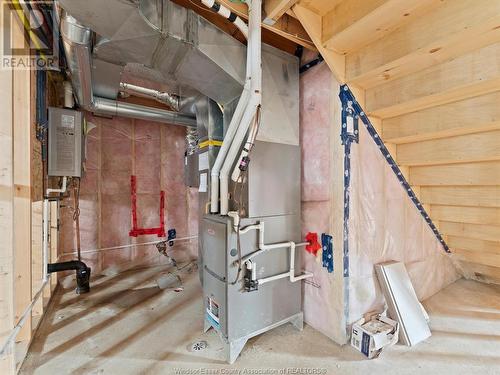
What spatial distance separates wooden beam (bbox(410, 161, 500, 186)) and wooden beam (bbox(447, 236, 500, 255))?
0.95 metres

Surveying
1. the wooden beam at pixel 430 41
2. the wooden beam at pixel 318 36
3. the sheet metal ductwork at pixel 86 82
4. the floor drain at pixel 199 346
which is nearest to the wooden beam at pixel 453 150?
the wooden beam at pixel 430 41

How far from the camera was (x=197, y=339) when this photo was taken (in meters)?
1.83

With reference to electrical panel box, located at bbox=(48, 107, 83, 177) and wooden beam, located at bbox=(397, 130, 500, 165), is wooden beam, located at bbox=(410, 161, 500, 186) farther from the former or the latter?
electrical panel box, located at bbox=(48, 107, 83, 177)

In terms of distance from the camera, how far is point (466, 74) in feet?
4.22

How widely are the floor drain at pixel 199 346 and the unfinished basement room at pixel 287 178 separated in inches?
0.5

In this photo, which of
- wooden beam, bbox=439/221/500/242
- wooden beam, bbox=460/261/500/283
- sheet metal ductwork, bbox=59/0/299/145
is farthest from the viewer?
wooden beam, bbox=460/261/500/283

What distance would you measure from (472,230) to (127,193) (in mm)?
4094

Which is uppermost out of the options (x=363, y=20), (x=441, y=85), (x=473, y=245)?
(x=363, y=20)

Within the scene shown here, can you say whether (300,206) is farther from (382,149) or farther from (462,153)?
(462,153)

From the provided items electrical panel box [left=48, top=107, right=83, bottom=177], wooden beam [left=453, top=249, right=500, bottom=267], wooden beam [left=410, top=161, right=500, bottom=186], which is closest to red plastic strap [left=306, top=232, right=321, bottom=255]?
wooden beam [left=410, top=161, right=500, bottom=186]

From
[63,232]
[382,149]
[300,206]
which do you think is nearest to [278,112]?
[300,206]

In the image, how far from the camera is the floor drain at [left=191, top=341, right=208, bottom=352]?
171 cm

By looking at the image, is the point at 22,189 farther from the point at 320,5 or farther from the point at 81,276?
the point at 320,5

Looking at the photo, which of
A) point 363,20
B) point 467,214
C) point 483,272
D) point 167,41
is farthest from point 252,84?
point 483,272
